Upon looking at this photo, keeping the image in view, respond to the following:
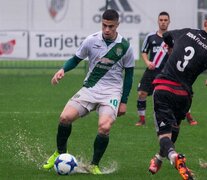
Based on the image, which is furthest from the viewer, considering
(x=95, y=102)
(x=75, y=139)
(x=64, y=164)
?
(x=75, y=139)

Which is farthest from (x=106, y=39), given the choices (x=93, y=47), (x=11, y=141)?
(x=11, y=141)

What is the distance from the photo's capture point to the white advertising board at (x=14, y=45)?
2489 cm

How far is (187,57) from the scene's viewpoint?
986cm

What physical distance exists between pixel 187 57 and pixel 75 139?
4317mm

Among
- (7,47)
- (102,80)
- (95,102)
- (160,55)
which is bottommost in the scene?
(7,47)

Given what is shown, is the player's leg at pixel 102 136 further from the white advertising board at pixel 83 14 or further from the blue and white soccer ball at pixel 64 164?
the white advertising board at pixel 83 14

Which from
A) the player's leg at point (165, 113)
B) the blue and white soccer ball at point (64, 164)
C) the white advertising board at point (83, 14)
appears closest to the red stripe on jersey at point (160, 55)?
the blue and white soccer ball at point (64, 164)

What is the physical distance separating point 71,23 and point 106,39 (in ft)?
58.5

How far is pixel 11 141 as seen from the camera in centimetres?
1341

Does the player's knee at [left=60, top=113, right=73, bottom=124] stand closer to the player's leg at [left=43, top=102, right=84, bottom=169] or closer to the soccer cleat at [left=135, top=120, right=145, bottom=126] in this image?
the player's leg at [left=43, top=102, right=84, bottom=169]

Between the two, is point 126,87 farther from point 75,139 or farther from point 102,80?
point 75,139

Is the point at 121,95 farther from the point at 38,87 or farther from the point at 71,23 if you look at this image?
the point at 71,23

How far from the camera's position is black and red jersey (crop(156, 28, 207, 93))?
32.3 ft

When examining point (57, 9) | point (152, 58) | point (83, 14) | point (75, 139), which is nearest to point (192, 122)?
point (152, 58)
